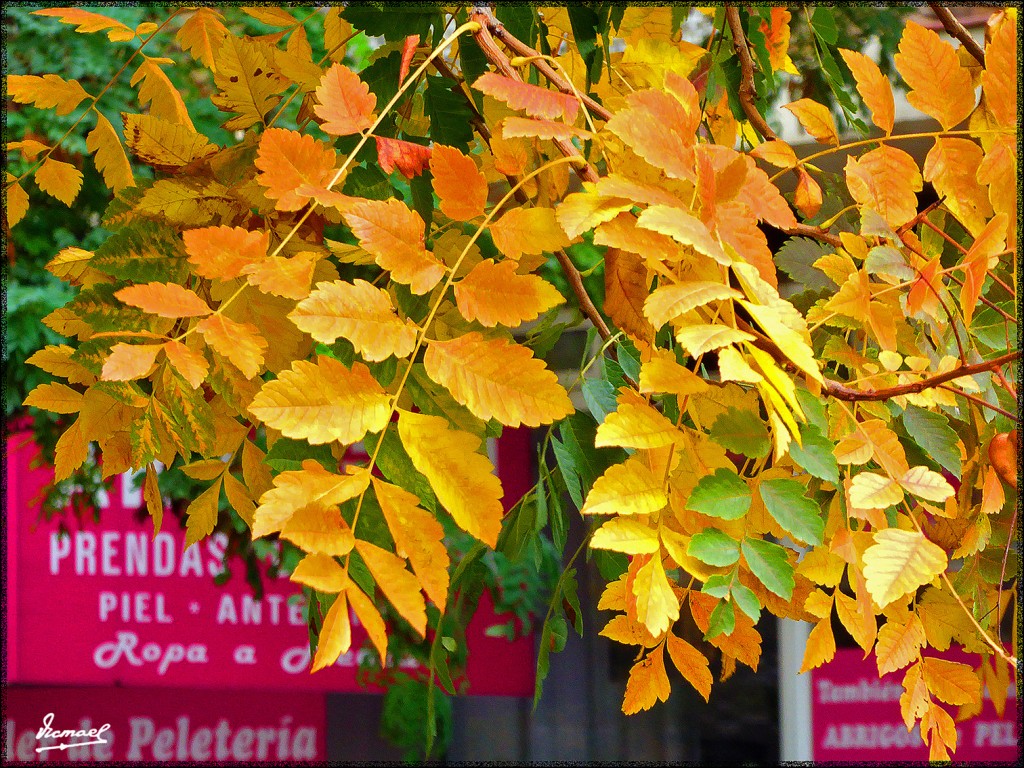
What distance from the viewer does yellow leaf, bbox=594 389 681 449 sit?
1.04ft

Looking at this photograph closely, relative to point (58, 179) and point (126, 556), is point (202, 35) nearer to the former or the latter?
point (58, 179)

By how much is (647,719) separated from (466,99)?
7.21 feet

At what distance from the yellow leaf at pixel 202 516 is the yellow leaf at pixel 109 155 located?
0.19 m

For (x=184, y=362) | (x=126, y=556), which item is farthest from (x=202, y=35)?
(x=126, y=556)

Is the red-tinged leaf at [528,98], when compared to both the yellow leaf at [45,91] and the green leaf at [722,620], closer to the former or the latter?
the green leaf at [722,620]

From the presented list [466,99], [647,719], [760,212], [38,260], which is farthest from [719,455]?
[647,719]

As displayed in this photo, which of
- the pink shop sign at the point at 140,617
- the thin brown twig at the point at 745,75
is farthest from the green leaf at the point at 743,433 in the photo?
the pink shop sign at the point at 140,617

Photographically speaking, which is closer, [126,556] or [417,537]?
[417,537]

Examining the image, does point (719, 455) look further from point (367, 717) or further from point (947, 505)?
point (367, 717)

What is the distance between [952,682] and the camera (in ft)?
1.39

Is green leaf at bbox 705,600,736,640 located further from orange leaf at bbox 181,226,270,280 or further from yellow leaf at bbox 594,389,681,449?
orange leaf at bbox 181,226,270,280

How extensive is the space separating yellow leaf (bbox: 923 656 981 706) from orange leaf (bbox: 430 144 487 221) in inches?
10.9

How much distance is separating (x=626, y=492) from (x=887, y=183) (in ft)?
0.63

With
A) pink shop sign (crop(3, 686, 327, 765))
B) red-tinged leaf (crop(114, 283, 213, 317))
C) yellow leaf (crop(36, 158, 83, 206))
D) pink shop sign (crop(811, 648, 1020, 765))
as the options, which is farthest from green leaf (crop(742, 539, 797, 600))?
pink shop sign (crop(3, 686, 327, 765))
